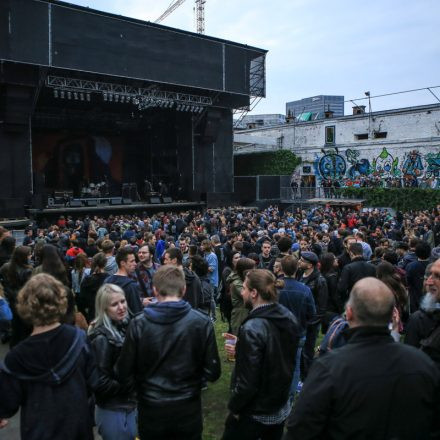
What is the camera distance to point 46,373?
2199 mm

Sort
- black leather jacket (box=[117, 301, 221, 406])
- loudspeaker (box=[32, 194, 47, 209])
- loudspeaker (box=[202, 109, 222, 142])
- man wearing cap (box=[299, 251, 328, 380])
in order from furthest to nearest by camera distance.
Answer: loudspeaker (box=[202, 109, 222, 142]) → loudspeaker (box=[32, 194, 47, 209]) → man wearing cap (box=[299, 251, 328, 380]) → black leather jacket (box=[117, 301, 221, 406])

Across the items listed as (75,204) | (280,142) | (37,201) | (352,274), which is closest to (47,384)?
(352,274)

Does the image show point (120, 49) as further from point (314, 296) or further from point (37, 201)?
point (314, 296)

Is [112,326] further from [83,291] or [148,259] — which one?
[148,259]

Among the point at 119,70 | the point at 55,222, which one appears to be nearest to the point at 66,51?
the point at 119,70

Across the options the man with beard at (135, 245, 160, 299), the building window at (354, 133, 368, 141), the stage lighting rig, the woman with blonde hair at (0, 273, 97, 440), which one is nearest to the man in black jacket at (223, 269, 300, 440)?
the woman with blonde hair at (0, 273, 97, 440)

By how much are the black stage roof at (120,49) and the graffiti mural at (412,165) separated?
30.5ft

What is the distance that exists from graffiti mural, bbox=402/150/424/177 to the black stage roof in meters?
9.30

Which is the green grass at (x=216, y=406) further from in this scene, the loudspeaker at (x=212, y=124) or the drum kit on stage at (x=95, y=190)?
the loudspeaker at (x=212, y=124)

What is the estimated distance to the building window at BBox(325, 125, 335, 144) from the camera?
2845 centimetres

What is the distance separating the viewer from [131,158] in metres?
28.0

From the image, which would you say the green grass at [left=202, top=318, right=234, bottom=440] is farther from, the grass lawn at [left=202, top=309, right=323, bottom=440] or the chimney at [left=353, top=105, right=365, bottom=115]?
the chimney at [left=353, top=105, right=365, bottom=115]

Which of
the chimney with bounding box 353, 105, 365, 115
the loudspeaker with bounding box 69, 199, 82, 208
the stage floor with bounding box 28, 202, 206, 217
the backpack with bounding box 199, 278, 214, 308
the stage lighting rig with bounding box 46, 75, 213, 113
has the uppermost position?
the chimney with bounding box 353, 105, 365, 115

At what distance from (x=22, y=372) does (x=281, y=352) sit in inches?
58.1
